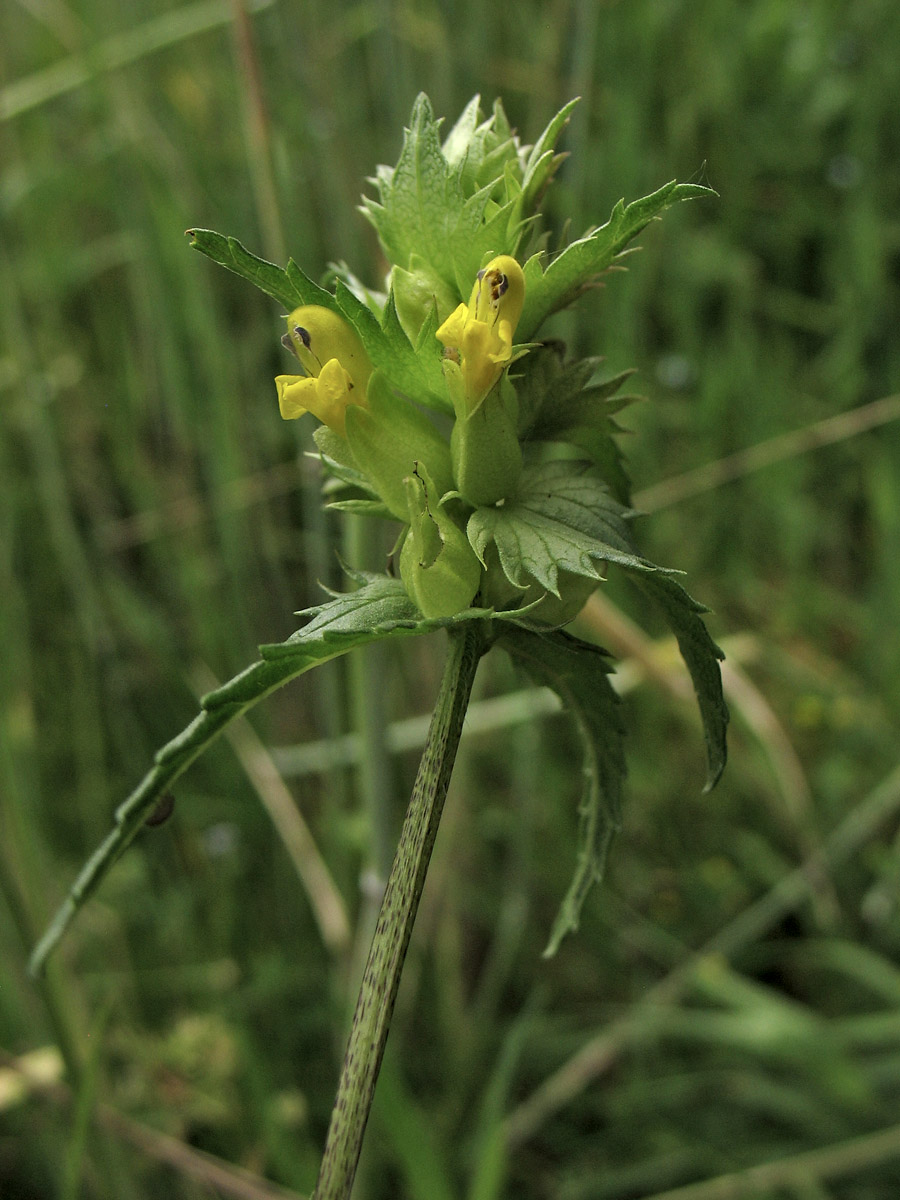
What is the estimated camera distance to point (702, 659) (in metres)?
0.36

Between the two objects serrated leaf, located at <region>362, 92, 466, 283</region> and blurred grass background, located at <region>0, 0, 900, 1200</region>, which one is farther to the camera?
blurred grass background, located at <region>0, 0, 900, 1200</region>

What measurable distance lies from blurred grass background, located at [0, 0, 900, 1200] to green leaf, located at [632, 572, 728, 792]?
425mm

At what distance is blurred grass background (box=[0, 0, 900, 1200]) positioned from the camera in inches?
42.0

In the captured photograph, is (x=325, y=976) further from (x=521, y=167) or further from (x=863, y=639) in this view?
(x=521, y=167)

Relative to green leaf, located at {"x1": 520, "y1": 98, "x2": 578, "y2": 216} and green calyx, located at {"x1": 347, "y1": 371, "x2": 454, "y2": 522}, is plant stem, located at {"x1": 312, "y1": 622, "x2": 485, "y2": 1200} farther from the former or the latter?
green leaf, located at {"x1": 520, "y1": 98, "x2": 578, "y2": 216}

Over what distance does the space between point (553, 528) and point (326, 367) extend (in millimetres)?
104

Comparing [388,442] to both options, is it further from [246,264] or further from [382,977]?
[382,977]

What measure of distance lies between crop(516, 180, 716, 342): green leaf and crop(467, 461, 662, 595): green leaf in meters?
0.06

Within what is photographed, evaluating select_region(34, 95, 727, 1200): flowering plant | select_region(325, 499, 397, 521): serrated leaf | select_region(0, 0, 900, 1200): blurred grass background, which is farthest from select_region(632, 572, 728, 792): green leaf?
select_region(0, 0, 900, 1200): blurred grass background

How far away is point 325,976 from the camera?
123cm

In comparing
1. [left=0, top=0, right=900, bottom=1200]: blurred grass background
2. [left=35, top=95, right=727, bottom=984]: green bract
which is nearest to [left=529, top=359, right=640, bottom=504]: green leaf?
[left=35, top=95, right=727, bottom=984]: green bract

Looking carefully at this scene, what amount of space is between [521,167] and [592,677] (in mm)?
205

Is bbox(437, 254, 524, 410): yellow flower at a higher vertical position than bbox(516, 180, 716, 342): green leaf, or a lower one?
lower

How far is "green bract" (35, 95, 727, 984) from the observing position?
345 mm
